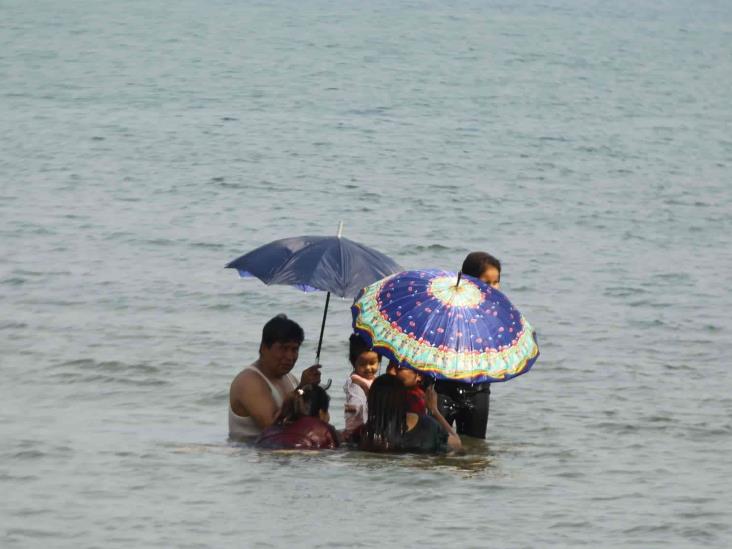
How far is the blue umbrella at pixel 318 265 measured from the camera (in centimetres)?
838

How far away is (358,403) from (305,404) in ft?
1.06

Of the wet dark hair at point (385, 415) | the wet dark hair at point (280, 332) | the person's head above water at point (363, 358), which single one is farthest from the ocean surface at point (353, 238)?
the wet dark hair at point (280, 332)

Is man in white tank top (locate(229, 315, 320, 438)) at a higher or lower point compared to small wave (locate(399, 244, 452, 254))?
higher

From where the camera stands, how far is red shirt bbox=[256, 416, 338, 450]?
852cm

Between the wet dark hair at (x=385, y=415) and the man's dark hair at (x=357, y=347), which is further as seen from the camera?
the man's dark hair at (x=357, y=347)

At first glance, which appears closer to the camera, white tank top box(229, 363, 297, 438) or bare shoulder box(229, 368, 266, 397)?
bare shoulder box(229, 368, 266, 397)

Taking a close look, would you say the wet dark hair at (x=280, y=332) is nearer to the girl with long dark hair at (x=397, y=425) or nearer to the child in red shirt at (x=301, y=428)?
the child in red shirt at (x=301, y=428)

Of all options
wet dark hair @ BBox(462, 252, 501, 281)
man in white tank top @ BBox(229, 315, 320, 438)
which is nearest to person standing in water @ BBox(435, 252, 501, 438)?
wet dark hair @ BBox(462, 252, 501, 281)

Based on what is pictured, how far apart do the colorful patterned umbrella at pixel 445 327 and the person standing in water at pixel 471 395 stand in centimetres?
30

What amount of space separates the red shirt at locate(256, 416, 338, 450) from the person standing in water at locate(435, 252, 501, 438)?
2.23 feet

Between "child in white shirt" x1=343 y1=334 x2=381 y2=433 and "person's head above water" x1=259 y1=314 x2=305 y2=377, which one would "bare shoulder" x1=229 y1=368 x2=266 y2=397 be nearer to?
"person's head above water" x1=259 y1=314 x2=305 y2=377

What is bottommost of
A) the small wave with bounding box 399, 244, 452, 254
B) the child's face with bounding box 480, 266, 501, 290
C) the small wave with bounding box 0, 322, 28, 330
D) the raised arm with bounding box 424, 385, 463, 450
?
the small wave with bounding box 399, 244, 452, 254

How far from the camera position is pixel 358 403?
338 inches

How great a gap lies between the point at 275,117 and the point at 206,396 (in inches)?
671
